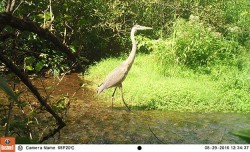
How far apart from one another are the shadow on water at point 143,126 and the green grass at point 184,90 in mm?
225

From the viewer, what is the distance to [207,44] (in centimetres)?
632

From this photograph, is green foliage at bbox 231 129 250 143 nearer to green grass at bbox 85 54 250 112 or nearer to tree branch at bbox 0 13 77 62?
tree branch at bbox 0 13 77 62

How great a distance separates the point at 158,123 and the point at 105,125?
1.82ft

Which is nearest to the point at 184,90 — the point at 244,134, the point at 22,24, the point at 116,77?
the point at 116,77

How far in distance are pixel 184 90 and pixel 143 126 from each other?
1331 millimetres

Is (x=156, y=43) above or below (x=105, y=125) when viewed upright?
above

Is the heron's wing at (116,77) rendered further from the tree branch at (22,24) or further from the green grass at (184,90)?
the tree branch at (22,24)

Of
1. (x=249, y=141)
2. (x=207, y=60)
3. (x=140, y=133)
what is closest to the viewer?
(x=249, y=141)

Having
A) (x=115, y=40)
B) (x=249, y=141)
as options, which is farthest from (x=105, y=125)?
(x=115, y=40)

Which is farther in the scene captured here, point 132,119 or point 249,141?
point 132,119

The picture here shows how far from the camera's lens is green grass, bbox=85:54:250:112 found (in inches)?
192

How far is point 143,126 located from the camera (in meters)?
4.07

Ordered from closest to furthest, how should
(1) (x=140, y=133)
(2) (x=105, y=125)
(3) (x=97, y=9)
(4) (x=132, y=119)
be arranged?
(1) (x=140, y=133) → (2) (x=105, y=125) → (4) (x=132, y=119) → (3) (x=97, y=9)

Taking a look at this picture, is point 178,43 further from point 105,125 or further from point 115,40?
point 105,125
